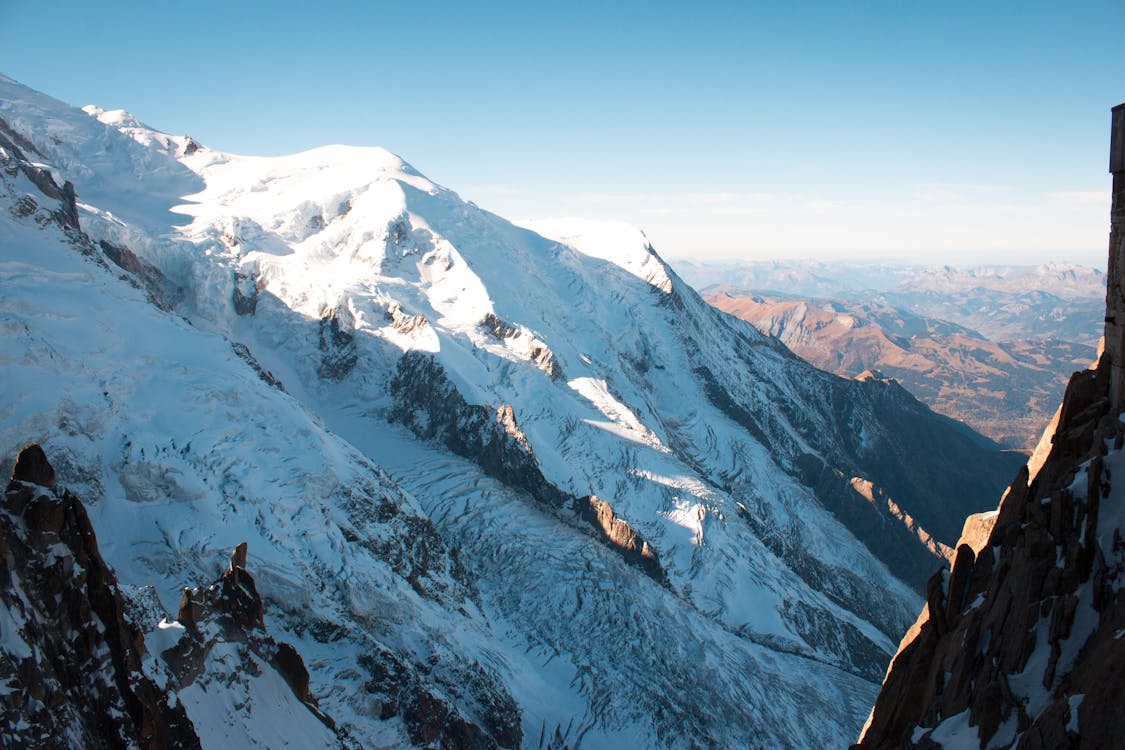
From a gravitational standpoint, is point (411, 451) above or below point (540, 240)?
below

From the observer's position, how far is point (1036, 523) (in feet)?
60.0

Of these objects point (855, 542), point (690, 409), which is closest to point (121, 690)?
point (690, 409)

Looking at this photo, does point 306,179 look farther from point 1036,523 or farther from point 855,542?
point 1036,523

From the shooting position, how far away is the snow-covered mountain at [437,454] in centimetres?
4297

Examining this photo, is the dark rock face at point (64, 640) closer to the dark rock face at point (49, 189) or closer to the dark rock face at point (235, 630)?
the dark rock face at point (235, 630)

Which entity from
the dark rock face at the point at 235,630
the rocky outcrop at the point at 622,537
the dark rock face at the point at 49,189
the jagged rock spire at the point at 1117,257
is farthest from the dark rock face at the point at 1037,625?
the dark rock face at the point at 49,189

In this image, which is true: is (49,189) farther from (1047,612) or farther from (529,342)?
(1047,612)

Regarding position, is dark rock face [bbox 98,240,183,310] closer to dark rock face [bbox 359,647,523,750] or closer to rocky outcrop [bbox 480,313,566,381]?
rocky outcrop [bbox 480,313,566,381]

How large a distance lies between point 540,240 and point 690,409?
4898 centimetres

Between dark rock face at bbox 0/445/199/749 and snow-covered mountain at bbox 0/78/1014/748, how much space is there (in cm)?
100

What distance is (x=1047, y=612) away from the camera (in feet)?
54.7

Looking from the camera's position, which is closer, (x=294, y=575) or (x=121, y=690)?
(x=121, y=690)

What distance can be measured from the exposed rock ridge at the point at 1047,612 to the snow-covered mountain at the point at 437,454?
91.3 feet

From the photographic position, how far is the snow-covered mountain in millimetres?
42969
